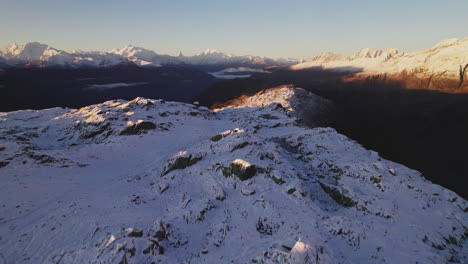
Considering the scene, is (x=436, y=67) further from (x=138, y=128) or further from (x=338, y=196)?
(x=138, y=128)

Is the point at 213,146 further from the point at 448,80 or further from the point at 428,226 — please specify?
the point at 448,80

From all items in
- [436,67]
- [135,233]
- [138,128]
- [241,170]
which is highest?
[436,67]

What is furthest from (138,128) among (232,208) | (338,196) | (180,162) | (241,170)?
(338,196)

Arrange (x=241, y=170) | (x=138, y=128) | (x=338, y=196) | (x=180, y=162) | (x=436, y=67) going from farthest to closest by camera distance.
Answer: (x=436, y=67) → (x=138, y=128) → (x=180, y=162) → (x=241, y=170) → (x=338, y=196)

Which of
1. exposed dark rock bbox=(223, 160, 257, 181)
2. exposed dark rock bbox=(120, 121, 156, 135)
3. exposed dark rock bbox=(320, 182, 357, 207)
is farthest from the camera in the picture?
exposed dark rock bbox=(120, 121, 156, 135)

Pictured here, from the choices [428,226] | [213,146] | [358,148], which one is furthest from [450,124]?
[213,146]

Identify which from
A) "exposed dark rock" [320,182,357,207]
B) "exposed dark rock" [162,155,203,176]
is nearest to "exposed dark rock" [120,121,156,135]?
"exposed dark rock" [162,155,203,176]

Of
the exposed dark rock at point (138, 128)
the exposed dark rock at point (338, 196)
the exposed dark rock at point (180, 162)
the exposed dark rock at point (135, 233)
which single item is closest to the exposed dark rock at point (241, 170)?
the exposed dark rock at point (180, 162)

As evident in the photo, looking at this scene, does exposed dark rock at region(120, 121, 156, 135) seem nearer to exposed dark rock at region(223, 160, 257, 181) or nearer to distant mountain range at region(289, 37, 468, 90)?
exposed dark rock at region(223, 160, 257, 181)
